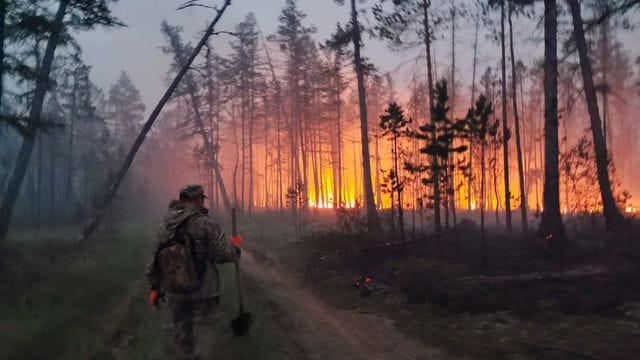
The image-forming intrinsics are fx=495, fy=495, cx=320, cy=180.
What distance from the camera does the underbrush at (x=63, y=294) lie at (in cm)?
799

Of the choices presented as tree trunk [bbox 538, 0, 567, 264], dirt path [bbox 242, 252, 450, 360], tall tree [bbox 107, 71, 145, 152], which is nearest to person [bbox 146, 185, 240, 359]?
dirt path [bbox 242, 252, 450, 360]

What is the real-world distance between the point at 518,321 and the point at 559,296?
146cm

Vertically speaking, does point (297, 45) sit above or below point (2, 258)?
above

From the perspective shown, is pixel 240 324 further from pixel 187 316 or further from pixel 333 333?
pixel 333 333

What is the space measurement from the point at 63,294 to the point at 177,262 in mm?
7765

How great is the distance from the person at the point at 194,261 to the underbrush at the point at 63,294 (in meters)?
2.82

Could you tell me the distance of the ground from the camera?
24.5 ft

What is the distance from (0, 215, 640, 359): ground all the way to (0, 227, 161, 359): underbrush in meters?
0.03

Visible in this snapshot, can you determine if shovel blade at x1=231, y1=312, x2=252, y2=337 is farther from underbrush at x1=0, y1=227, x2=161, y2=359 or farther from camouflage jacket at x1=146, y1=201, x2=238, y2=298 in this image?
underbrush at x1=0, y1=227, x2=161, y2=359

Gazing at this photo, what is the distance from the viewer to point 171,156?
77.0 metres

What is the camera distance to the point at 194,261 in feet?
17.8

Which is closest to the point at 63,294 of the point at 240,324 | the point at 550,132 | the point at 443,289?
the point at 240,324

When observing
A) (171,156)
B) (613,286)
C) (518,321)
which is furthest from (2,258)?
(171,156)

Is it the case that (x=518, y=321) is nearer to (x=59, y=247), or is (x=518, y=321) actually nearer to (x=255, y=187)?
(x=59, y=247)
